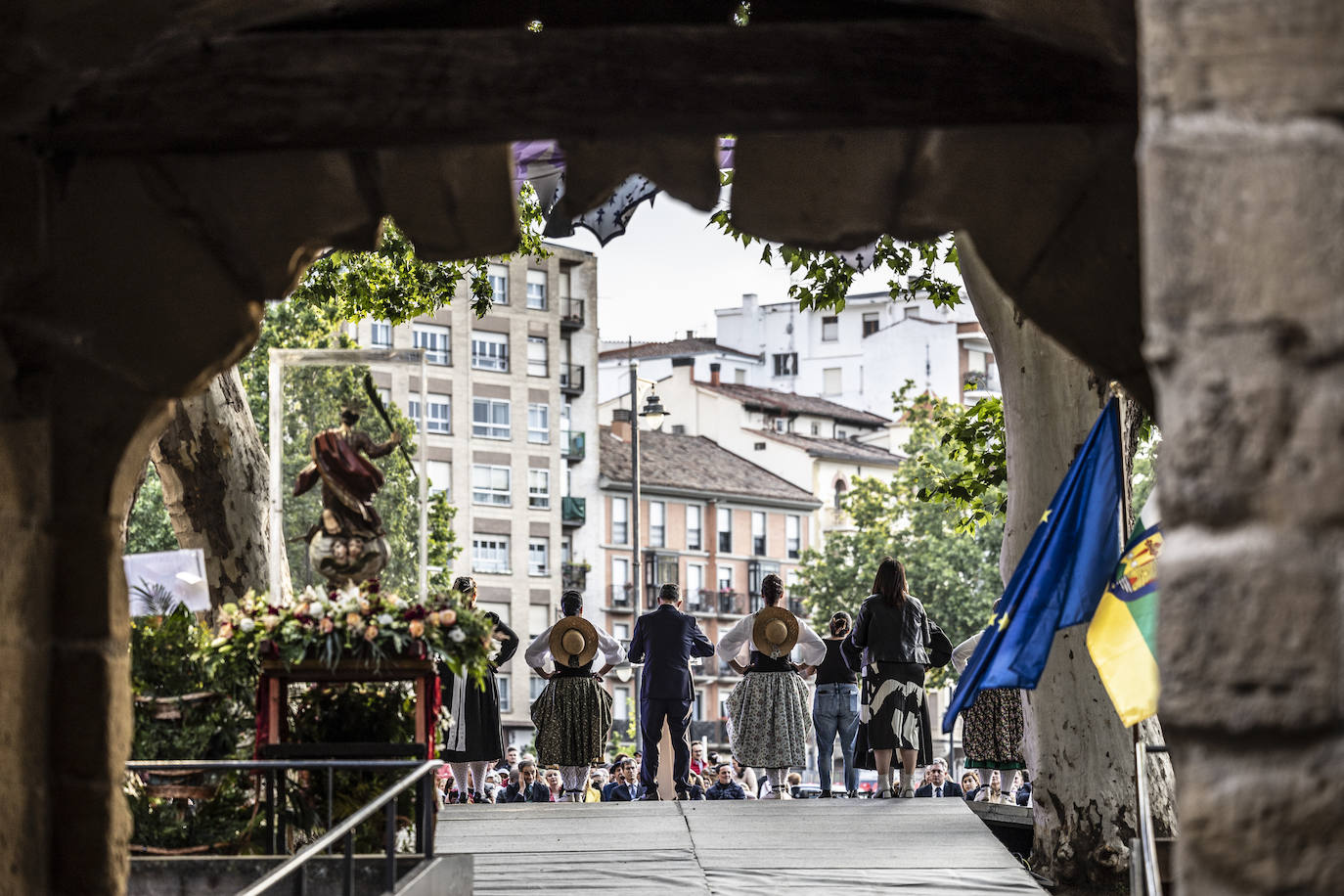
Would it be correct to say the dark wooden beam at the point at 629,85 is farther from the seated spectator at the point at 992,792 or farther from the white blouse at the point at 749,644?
the seated spectator at the point at 992,792

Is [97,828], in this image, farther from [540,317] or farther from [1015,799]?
[540,317]

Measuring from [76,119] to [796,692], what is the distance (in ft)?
33.1

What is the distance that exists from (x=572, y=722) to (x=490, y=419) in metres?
57.2

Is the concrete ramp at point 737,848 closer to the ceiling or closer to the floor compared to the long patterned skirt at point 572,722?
closer to the floor

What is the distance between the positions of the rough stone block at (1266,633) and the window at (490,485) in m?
67.3

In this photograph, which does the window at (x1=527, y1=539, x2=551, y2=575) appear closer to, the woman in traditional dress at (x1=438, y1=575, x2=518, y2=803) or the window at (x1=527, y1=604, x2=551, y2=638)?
the window at (x1=527, y1=604, x2=551, y2=638)

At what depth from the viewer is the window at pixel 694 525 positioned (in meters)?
77.6

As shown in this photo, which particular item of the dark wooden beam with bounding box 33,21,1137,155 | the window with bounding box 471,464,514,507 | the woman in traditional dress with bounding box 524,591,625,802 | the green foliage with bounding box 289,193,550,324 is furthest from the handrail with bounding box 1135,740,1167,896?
the window with bounding box 471,464,514,507

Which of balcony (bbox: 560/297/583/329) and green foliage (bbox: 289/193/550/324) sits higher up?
balcony (bbox: 560/297/583/329)

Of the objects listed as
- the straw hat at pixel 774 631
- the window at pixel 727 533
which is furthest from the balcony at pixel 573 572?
the straw hat at pixel 774 631

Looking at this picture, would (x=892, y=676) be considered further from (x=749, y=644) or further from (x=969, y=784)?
(x=969, y=784)

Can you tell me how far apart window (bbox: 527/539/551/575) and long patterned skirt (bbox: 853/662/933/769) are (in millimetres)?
57387

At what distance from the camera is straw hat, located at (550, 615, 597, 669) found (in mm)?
15148

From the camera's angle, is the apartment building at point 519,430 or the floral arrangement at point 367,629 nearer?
the floral arrangement at point 367,629
